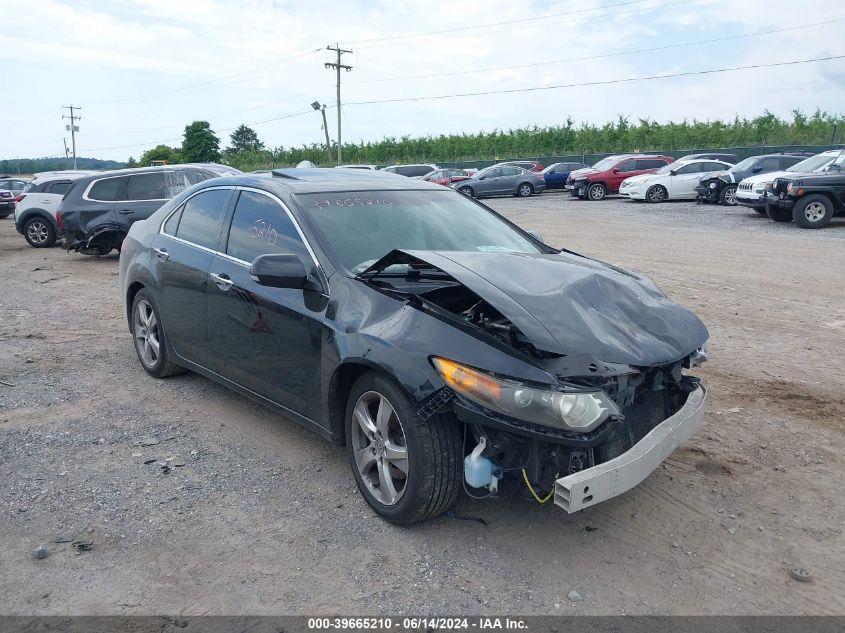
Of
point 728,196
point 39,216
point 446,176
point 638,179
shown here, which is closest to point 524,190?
point 446,176

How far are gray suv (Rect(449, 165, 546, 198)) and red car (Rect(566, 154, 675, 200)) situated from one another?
3491 mm

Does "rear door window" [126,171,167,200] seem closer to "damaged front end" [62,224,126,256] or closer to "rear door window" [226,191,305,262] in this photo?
"damaged front end" [62,224,126,256]

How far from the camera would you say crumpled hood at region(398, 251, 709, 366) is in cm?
323

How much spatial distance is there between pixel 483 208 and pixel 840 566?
313 cm

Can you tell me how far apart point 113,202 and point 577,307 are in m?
12.2

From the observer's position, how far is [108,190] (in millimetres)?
13633

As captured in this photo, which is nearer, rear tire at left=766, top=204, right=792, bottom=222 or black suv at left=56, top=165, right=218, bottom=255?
black suv at left=56, top=165, right=218, bottom=255

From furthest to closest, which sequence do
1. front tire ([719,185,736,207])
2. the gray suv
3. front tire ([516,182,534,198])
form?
front tire ([516,182,534,198])
the gray suv
front tire ([719,185,736,207])

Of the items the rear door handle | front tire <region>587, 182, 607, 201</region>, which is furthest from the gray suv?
the rear door handle

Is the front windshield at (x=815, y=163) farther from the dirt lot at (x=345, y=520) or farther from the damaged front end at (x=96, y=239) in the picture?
the damaged front end at (x=96, y=239)

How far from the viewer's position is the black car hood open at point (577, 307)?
323 cm

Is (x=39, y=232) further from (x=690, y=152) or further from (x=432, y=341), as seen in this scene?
(x=690, y=152)

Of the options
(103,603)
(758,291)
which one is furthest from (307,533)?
(758,291)

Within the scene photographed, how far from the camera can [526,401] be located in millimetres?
3016
